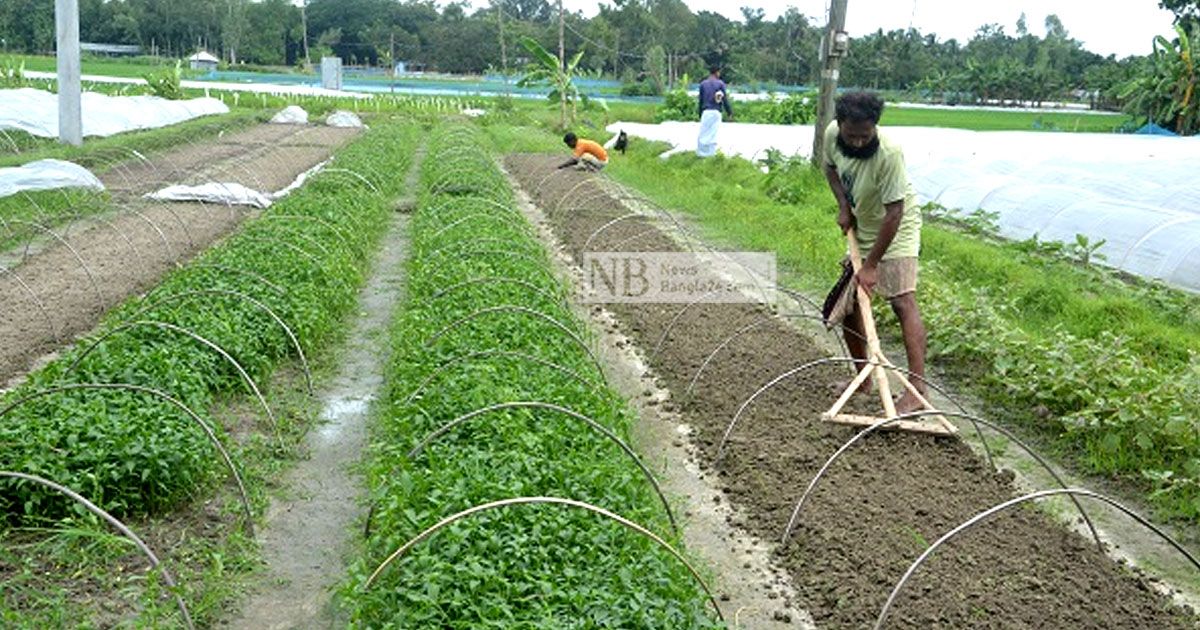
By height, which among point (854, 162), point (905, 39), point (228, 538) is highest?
point (905, 39)

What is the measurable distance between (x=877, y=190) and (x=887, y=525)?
7.13 ft

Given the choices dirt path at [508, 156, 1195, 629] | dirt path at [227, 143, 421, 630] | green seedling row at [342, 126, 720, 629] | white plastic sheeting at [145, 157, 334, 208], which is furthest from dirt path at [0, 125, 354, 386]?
dirt path at [508, 156, 1195, 629]

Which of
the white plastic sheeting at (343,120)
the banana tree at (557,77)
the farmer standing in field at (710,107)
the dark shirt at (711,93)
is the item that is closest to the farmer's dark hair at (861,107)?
the farmer standing in field at (710,107)

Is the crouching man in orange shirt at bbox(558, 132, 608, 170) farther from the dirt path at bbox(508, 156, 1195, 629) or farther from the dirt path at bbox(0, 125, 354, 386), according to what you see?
the dirt path at bbox(508, 156, 1195, 629)

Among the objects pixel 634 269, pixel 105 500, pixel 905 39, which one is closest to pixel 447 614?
pixel 105 500

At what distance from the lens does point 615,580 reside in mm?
4207

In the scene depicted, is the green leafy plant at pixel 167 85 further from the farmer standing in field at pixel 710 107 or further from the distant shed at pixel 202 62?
the distant shed at pixel 202 62

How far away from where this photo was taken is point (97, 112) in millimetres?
25406

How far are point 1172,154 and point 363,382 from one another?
1690 cm

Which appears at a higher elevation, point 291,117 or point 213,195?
point 291,117

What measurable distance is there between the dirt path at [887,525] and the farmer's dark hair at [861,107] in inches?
73.4

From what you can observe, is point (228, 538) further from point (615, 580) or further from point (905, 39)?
point (905, 39)

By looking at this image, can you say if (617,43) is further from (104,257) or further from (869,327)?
(869,327)

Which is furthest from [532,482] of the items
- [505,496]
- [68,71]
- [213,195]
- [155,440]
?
[68,71]
